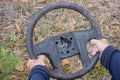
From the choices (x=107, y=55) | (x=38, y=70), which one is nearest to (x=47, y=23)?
(x=107, y=55)

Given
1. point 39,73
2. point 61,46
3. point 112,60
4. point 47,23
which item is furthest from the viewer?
point 47,23

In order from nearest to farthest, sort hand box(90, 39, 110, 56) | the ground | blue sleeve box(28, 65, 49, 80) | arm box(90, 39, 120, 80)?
blue sleeve box(28, 65, 49, 80) → arm box(90, 39, 120, 80) → hand box(90, 39, 110, 56) → the ground

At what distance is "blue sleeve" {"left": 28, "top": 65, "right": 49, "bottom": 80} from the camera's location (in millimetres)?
2328

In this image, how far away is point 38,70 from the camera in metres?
2.39

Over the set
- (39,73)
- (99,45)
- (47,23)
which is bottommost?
(39,73)

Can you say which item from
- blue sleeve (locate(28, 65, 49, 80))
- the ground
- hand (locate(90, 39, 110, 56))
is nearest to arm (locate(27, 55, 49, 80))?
blue sleeve (locate(28, 65, 49, 80))

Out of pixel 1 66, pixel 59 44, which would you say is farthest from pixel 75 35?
pixel 1 66

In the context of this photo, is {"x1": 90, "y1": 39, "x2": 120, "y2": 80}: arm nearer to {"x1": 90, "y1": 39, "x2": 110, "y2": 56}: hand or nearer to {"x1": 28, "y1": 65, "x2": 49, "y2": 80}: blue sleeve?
{"x1": 90, "y1": 39, "x2": 110, "y2": 56}: hand

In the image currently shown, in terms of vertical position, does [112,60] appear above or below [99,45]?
below

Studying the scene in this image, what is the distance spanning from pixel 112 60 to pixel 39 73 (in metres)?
0.51

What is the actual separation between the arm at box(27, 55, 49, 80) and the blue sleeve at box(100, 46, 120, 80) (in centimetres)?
43

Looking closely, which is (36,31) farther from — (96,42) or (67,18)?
(96,42)

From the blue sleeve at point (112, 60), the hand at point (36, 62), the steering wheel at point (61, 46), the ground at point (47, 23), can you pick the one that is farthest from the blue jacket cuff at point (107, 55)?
the ground at point (47, 23)

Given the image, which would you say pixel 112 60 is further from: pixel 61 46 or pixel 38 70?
pixel 38 70
